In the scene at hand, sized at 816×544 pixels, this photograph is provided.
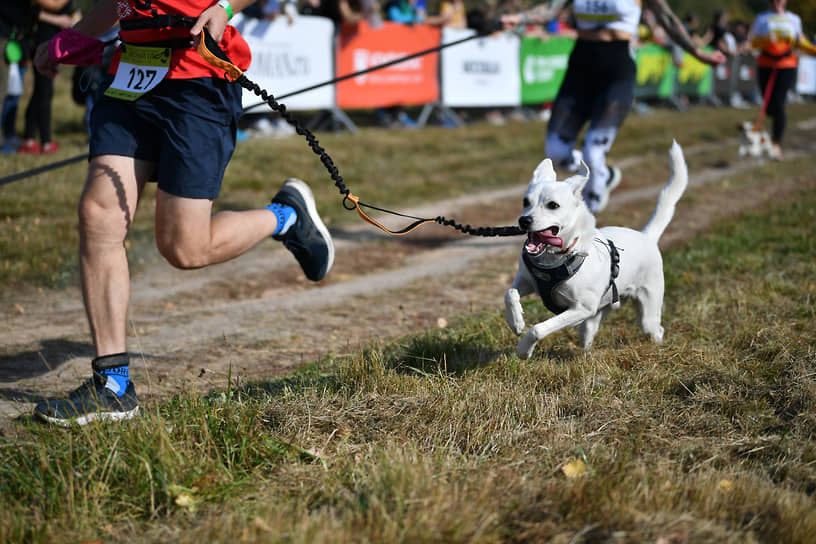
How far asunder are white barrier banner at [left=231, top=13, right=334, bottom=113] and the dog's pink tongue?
280 inches

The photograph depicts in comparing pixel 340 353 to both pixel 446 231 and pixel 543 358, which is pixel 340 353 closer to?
pixel 543 358

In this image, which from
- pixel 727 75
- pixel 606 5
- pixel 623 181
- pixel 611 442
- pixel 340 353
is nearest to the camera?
pixel 611 442

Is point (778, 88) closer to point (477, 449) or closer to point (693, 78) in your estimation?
point (477, 449)

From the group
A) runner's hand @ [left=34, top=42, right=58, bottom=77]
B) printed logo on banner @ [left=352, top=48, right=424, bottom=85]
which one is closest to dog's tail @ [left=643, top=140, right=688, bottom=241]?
runner's hand @ [left=34, top=42, right=58, bottom=77]

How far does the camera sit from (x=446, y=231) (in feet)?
23.5

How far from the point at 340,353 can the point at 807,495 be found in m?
2.16

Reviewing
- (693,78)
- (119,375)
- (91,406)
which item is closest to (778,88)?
(119,375)

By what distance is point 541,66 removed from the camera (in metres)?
15.9

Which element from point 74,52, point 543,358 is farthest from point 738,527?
point 74,52

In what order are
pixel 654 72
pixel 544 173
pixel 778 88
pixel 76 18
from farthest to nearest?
pixel 654 72 < pixel 778 88 < pixel 76 18 < pixel 544 173

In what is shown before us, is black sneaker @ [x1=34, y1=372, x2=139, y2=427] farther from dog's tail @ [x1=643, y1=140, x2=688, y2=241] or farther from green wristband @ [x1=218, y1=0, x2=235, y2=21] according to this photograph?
dog's tail @ [x1=643, y1=140, x2=688, y2=241]

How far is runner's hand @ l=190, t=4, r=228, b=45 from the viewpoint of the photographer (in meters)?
2.64

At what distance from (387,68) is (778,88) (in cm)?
577

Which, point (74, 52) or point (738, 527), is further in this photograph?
point (74, 52)
